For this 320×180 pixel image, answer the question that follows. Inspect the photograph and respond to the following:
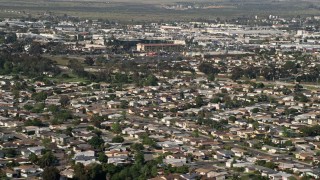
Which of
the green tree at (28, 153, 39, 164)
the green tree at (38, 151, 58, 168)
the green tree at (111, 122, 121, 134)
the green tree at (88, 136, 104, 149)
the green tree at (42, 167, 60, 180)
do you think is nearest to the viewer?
the green tree at (42, 167, 60, 180)

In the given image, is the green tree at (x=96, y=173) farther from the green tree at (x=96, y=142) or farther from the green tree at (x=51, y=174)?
the green tree at (x=96, y=142)

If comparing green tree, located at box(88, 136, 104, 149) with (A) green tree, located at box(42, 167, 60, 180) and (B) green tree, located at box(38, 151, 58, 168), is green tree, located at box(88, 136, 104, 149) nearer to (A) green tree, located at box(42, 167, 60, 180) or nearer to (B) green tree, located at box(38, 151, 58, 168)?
(B) green tree, located at box(38, 151, 58, 168)

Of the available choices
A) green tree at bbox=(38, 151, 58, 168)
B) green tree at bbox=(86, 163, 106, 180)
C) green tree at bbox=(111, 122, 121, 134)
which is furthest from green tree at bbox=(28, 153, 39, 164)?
green tree at bbox=(111, 122, 121, 134)

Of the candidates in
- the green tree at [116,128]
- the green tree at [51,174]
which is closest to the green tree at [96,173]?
the green tree at [51,174]

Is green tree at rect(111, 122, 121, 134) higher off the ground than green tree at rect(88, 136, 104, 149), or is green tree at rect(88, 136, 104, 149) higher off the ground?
green tree at rect(88, 136, 104, 149)

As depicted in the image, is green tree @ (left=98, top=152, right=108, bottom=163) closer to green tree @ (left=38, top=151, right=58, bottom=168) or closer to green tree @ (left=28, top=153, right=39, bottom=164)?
green tree @ (left=38, top=151, right=58, bottom=168)

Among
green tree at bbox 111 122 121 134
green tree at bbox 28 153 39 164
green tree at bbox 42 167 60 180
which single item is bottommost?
green tree at bbox 111 122 121 134

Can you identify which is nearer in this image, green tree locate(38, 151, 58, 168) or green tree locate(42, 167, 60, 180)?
green tree locate(42, 167, 60, 180)

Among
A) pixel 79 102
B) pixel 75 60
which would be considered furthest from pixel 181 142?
pixel 75 60

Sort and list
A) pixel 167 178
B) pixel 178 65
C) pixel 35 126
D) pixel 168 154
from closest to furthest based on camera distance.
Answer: pixel 167 178, pixel 168 154, pixel 35 126, pixel 178 65

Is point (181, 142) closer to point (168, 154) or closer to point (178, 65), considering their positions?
point (168, 154)

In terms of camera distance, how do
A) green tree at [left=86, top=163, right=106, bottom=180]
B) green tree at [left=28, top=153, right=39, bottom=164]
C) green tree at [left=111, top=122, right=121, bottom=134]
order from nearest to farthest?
green tree at [left=86, top=163, right=106, bottom=180] → green tree at [left=28, top=153, right=39, bottom=164] → green tree at [left=111, top=122, right=121, bottom=134]
